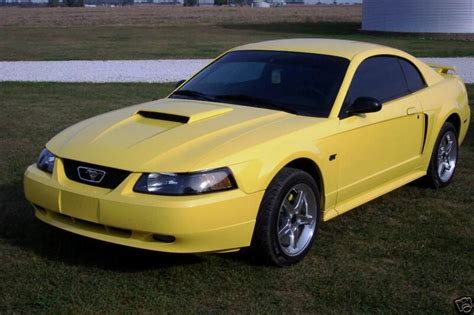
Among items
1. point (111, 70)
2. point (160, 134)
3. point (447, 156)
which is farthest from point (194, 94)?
point (111, 70)

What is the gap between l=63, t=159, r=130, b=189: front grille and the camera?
402cm

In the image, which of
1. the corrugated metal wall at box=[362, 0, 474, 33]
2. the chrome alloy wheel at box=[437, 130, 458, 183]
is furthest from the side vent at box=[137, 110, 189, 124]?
the corrugated metal wall at box=[362, 0, 474, 33]

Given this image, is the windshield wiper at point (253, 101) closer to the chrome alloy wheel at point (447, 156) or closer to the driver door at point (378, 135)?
the driver door at point (378, 135)

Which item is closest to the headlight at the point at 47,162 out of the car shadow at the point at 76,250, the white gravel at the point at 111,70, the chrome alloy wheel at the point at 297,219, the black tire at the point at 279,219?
the car shadow at the point at 76,250

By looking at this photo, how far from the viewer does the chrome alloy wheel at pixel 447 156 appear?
20.6 ft

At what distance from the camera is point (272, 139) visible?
4.25 m

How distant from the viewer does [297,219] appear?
4492mm

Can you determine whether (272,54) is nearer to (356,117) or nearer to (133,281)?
(356,117)

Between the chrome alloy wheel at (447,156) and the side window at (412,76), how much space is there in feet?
2.01

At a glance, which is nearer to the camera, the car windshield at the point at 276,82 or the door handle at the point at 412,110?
the car windshield at the point at 276,82

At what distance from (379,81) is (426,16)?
28.8 metres

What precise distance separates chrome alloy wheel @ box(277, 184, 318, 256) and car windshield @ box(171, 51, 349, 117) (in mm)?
648

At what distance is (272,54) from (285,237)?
1695 mm

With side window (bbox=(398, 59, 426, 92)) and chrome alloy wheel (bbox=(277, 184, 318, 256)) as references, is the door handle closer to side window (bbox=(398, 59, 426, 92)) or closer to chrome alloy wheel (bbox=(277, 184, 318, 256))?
side window (bbox=(398, 59, 426, 92))
